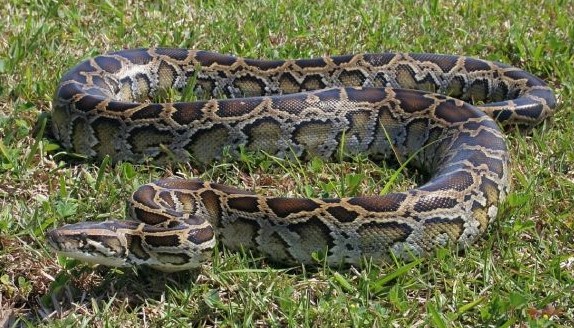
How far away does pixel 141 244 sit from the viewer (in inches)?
240

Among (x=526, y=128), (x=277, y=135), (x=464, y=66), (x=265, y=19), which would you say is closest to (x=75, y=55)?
(x=265, y=19)

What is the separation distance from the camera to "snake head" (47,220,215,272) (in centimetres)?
595

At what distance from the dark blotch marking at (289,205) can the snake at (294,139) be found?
0.06 feet

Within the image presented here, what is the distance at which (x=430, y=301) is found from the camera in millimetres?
6090

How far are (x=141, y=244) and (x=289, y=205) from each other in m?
1.28

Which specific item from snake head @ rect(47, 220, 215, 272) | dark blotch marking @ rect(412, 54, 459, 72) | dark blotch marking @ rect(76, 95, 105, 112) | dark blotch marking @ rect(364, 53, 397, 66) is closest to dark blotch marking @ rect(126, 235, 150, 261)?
snake head @ rect(47, 220, 215, 272)

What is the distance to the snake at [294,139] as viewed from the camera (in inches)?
254

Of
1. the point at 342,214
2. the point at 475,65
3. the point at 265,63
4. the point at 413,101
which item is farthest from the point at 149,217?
the point at 475,65

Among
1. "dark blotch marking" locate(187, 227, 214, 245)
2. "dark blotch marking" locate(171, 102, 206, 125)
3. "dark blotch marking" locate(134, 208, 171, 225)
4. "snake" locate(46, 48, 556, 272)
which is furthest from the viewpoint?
"dark blotch marking" locate(171, 102, 206, 125)

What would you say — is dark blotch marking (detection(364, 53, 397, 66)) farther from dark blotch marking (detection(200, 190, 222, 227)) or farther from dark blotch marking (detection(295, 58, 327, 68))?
dark blotch marking (detection(200, 190, 222, 227))

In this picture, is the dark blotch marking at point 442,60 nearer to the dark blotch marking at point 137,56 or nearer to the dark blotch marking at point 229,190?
the dark blotch marking at point 137,56

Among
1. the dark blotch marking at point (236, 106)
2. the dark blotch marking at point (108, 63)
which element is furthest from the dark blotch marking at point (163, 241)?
the dark blotch marking at point (108, 63)

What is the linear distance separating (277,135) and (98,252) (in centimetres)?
275

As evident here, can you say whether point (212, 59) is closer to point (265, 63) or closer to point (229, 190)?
point (265, 63)
